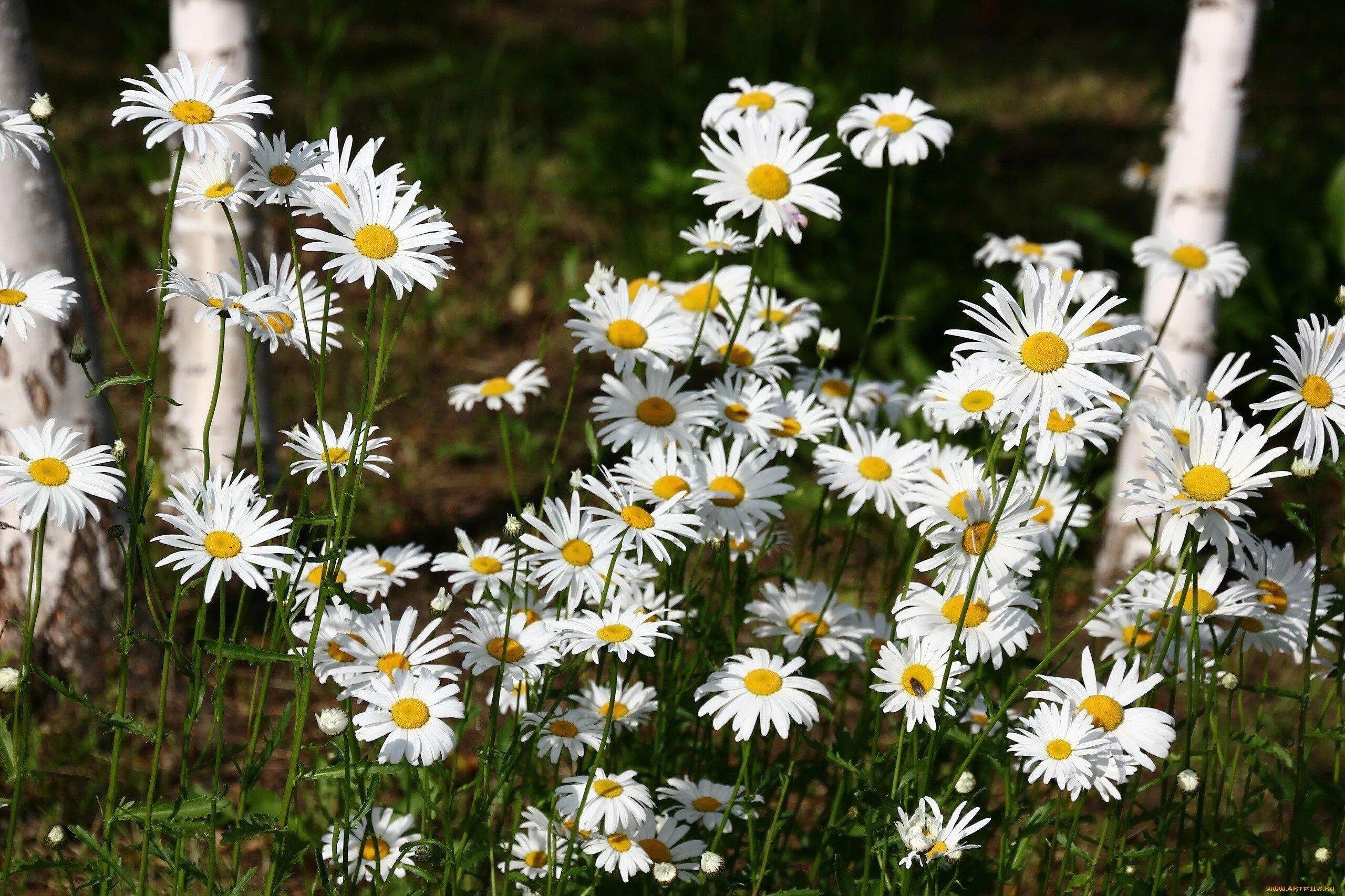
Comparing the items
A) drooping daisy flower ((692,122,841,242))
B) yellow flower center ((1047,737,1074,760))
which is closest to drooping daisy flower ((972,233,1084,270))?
drooping daisy flower ((692,122,841,242))

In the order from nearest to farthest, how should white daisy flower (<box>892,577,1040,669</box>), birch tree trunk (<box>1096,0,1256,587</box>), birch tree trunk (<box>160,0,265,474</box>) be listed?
white daisy flower (<box>892,577,1040,669</box>) < birch tree trunk (<box>160,0,265,474</box>) < birch tree trunk (<box>1096,0,1256,587</box>)

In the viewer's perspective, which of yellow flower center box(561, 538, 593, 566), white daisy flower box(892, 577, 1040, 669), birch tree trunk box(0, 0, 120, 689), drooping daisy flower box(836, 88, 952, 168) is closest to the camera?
white daisy flower box(892, 577, 1040, 669)

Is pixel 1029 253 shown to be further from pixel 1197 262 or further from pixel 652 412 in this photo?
pixel 652 412

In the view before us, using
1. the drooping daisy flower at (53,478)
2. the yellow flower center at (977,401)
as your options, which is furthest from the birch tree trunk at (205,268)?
the yellow flower center at (977,401)

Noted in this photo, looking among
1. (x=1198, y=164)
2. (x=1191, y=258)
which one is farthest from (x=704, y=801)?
(x=1198, y=164)

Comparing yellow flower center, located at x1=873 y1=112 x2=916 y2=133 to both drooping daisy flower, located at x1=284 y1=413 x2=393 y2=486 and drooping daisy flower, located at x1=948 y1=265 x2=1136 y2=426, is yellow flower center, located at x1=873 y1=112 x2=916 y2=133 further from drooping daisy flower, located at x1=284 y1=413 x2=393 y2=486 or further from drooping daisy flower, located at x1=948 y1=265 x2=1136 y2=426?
drooping daisy flower, located at x1=284 y1=413 x2=393 y2=486

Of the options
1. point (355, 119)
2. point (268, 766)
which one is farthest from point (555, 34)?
point (268, 766)

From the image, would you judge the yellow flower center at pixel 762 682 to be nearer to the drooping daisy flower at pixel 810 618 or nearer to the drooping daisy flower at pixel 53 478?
the drooping daisy flower at pixel 810 618
